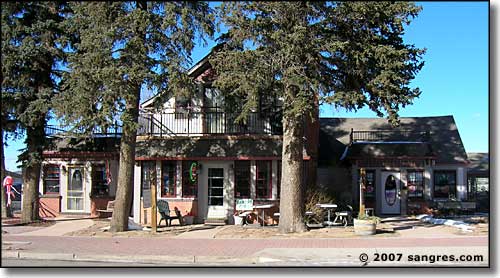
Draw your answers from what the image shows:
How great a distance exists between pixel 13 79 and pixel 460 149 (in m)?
20.0

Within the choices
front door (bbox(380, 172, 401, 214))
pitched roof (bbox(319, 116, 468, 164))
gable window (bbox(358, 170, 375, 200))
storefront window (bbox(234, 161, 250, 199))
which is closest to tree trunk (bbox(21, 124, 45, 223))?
storefront window (bbox(234, 161, 250, 199))

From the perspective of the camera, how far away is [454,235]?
607 inches

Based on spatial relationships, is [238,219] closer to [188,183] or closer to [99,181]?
[188,183]

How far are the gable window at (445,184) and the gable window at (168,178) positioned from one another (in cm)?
1230

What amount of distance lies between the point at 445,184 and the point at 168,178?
13.0 m

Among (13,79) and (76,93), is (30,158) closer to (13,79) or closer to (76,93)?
(13,79)

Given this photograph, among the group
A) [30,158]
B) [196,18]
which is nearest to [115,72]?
[196,18]

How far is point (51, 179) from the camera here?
77.4 feet

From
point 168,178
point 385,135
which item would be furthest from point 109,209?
point 385,135

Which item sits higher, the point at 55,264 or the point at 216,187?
the point at 216,187

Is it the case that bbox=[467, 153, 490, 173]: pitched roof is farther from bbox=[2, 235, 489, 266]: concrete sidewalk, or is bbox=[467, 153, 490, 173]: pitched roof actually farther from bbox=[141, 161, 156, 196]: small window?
bbox=[141, 161, 156, 196]: small window

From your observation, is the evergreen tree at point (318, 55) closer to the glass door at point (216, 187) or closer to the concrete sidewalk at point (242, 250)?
the concrete sidewalk at point (242, 250)

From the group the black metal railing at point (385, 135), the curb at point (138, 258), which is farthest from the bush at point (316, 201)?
the black metal railing at point (385, 135)

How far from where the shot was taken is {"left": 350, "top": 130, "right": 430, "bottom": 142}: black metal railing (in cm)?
2675
